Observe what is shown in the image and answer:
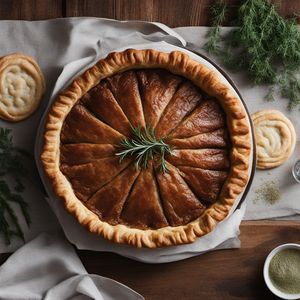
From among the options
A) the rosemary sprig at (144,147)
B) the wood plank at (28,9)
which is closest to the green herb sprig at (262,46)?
the rosemary sprig at (144,147)

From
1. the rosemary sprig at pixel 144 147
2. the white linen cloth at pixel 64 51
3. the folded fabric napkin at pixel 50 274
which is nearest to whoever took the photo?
the rosemary sprig at pixel 144 147

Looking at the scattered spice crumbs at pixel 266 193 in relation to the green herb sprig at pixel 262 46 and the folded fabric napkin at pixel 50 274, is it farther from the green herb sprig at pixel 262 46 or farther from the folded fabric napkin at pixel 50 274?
the folded fabric napkin at pixel 50 274

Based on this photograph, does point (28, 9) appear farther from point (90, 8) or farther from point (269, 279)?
Answer: point (269, 279)

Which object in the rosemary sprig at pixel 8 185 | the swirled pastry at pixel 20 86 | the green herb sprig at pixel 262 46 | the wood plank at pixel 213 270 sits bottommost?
the wood plank at pixel 213 270

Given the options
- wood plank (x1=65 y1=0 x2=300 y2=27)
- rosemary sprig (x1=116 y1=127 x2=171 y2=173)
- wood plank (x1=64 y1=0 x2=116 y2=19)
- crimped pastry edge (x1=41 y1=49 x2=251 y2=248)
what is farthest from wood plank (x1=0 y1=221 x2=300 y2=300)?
wood plank (x1=64 y1=0 x2=116 y2=19)

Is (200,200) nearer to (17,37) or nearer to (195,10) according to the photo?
(195,10)

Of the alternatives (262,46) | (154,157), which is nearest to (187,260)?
(154,157)

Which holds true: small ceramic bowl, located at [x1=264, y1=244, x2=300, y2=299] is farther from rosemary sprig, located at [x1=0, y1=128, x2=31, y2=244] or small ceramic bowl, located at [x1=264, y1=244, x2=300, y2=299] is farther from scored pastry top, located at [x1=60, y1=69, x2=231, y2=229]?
rosemary sprig, located at [x1=0, y1=128, x2=31, y2=244]

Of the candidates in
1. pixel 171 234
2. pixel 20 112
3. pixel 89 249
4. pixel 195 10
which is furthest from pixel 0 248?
pixel 195 10
